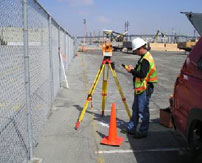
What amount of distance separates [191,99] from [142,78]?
145cm

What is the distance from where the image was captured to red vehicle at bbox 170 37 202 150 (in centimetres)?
352

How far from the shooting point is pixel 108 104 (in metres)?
8.30

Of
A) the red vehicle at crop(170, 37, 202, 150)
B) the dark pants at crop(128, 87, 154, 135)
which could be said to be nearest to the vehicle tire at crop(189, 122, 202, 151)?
the red vehicle at crop(170, 37, 202, 150)

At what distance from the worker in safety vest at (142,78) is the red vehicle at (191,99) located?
902 millimetres

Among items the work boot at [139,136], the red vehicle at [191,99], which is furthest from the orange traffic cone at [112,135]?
the red vehicle at [191,99]

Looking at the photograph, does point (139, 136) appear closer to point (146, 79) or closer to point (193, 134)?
point (146, 79)

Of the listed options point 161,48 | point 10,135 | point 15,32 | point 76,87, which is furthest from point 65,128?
point 161,48

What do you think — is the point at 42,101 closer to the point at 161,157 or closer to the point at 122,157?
the point at 122,157

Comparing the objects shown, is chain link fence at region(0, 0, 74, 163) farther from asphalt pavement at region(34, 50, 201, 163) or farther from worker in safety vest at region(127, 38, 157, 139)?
worker in safety vest at region(127, 38, 157, 139)

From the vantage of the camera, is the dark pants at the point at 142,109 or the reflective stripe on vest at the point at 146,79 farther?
the dark pants at the point at 142,109

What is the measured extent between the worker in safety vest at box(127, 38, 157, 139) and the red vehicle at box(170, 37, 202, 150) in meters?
0.90

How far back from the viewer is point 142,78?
5027mm

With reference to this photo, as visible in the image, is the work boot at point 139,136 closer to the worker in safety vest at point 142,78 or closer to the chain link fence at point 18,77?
the worker in safety vest at point 142,78

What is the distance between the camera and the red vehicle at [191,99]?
3520 mm
